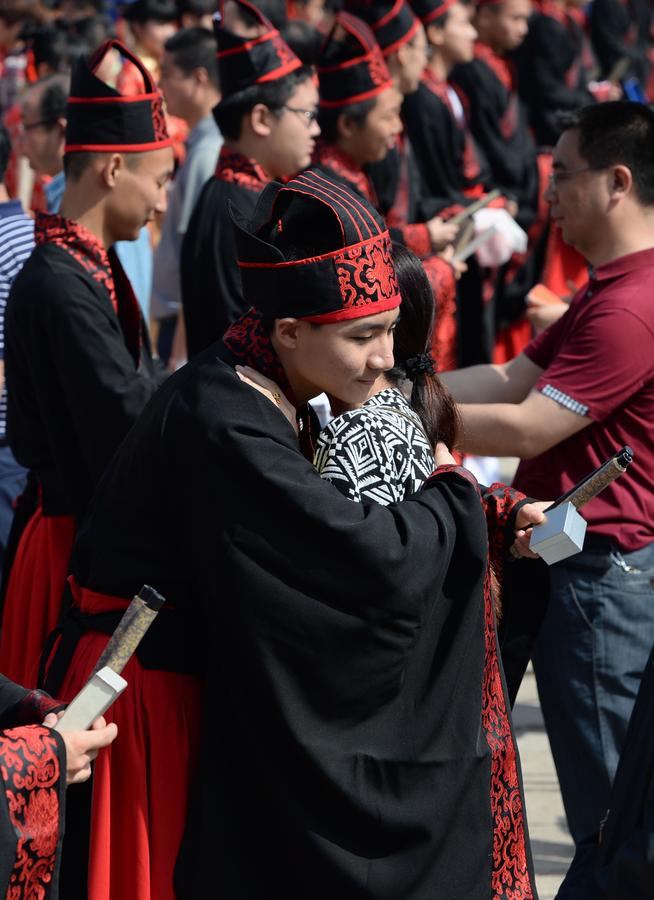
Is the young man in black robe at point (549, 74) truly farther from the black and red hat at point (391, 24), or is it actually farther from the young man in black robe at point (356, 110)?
the young man in black robe at point (356, 110)

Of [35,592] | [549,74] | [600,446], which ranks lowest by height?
[35,592]

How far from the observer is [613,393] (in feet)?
11.4

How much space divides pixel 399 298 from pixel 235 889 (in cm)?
107

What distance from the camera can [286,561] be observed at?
95.0 inches

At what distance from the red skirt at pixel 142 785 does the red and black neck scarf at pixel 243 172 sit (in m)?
2.47

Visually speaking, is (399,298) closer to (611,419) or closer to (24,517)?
(611,419)

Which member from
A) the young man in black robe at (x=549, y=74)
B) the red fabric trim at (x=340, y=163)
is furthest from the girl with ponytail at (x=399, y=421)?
the young man in black robe at (x=549, y=74)

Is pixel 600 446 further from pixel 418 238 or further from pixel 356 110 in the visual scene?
pixel 356 110

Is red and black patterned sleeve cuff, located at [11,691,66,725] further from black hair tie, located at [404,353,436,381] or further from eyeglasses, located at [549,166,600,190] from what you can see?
eyeglasses, located at [549,166,600,190]

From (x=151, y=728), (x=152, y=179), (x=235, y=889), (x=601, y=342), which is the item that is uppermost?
(x=152, y=179)

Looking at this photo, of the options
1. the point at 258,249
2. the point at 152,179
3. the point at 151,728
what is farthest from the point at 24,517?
the point at 258,249

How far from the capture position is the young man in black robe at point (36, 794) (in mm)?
2205

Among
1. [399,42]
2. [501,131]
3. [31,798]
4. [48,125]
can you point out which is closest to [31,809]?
[31,798]

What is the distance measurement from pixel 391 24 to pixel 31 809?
4874mm
